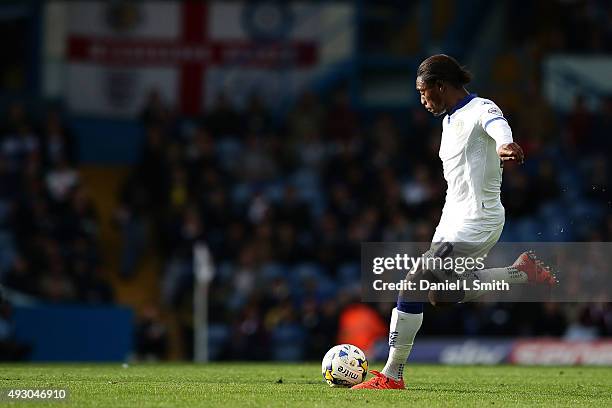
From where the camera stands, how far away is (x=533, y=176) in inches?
922

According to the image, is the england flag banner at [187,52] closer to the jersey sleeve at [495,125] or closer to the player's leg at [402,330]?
the player's leg at [402,330]

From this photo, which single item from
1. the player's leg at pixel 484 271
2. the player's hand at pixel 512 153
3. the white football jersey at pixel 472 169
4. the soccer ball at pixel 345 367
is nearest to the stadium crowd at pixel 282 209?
the soccer ball at pixel 345 367

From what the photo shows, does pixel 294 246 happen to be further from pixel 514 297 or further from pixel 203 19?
pixel 203 19

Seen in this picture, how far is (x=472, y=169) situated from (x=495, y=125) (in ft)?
1.77

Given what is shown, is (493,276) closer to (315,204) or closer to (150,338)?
(150,338)

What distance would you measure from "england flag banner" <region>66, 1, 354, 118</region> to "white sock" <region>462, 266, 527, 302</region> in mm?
16702

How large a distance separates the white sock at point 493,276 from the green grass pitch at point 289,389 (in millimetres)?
782

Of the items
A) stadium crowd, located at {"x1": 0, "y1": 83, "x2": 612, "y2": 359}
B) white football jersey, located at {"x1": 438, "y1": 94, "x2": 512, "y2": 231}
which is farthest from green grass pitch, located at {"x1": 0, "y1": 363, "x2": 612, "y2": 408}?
stadium crowd, located at {"x1": 0, "y1": 83, "x2": 612, "y2": 359}

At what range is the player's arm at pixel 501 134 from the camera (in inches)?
354

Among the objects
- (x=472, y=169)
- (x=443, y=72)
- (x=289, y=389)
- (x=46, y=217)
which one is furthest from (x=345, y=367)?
(x=46, y=217)

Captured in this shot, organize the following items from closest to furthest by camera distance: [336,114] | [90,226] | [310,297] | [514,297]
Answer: [514,297], [310,297], [90,226], [336,114]

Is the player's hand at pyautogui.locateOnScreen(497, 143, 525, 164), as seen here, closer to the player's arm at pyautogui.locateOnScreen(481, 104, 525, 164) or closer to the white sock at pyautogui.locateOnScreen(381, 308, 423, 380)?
Answer: the player's arm at pyautogui.locateOnScreen(481, 104, 525, 164)

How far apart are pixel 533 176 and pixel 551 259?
41.8 ft

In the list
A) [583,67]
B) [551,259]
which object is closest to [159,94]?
[583,67]
